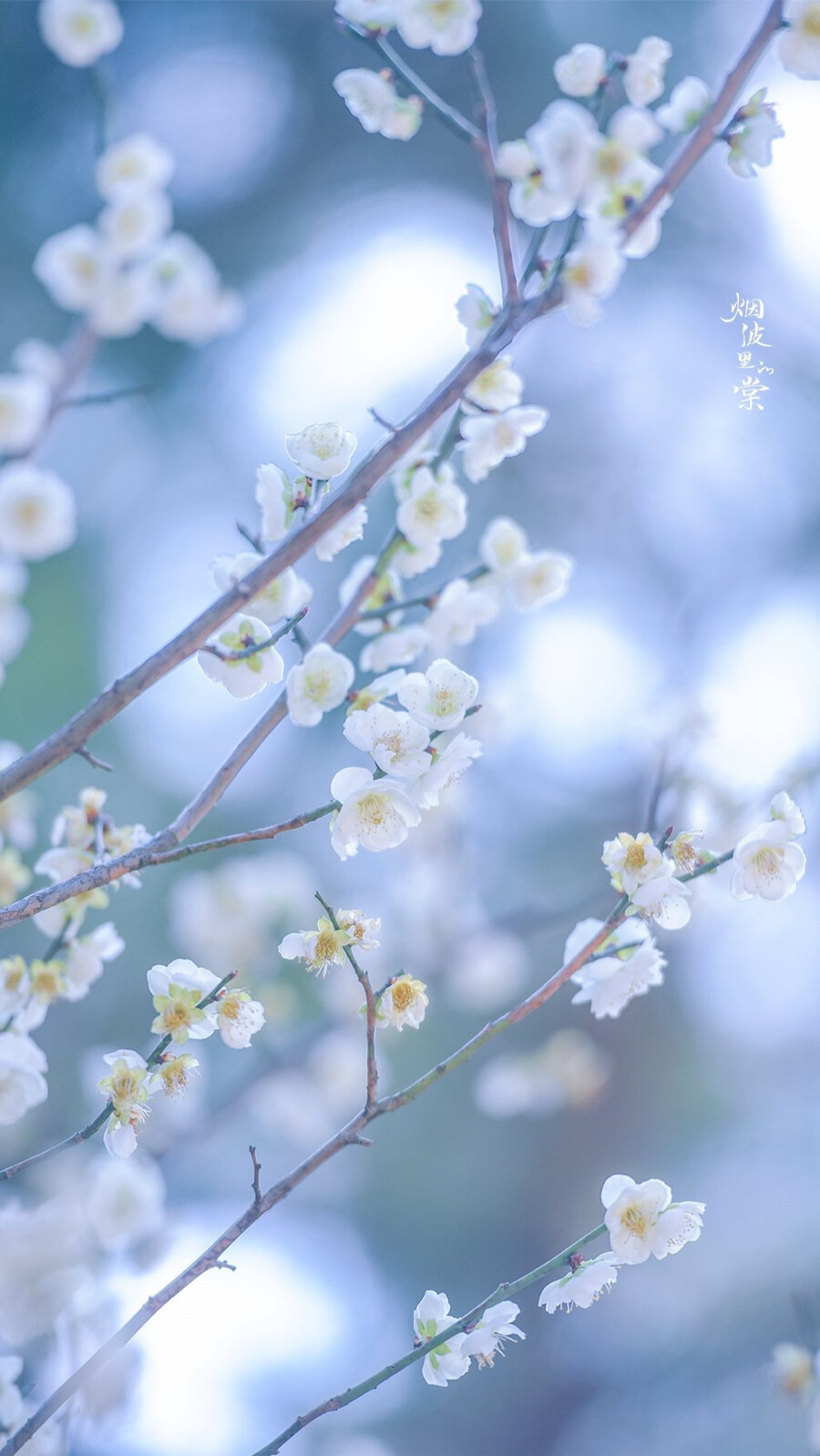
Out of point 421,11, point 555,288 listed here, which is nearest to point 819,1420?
point 555,288

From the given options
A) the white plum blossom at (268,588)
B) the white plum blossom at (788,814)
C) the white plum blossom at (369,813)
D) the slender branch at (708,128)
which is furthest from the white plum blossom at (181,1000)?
the slender branch at (708,128)

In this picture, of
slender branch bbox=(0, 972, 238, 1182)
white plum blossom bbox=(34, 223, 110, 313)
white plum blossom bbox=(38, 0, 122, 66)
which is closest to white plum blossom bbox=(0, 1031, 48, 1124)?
slender branch bbox=(0, 972, 238, 1182)

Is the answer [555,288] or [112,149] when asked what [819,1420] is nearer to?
[555,288]

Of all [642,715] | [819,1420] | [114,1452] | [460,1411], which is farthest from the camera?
[460,1411]

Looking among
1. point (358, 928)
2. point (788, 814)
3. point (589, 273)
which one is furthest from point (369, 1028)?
point (589, 273)

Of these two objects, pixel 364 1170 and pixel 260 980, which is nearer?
pixel 260 980

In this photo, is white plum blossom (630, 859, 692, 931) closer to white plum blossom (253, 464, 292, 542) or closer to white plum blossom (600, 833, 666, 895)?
white plum blossom (600, 833, 666, 895)

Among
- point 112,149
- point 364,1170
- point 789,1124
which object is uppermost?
point 112,149
